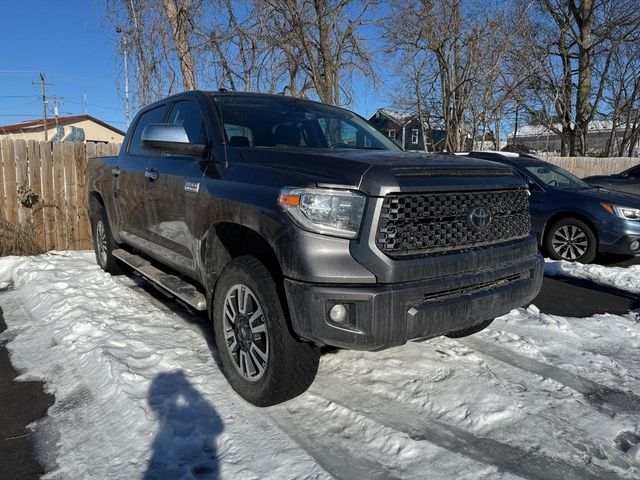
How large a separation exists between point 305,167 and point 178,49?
926cm

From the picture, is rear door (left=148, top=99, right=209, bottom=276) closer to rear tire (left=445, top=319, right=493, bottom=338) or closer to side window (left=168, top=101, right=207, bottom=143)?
side window (left=168, top=101, right=207, bottom=143)

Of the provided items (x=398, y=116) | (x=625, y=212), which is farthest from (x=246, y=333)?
(x=398, y=116)

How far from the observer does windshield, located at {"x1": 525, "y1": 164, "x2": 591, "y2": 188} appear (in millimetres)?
8172

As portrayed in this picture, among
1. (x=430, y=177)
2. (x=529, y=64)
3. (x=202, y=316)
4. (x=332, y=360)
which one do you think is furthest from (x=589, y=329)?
(x=529, y=64)

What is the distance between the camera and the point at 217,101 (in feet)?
12.6

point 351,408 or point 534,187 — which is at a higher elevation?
point 534,187

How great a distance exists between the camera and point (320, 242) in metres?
2.51

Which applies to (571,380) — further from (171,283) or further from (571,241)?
(571,241)

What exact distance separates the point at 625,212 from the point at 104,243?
7.13 meters

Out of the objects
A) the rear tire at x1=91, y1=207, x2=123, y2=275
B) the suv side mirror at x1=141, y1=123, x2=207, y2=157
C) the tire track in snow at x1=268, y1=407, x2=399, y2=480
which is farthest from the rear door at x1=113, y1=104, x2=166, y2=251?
the tire track in snow at x1=268, y1=407, x2=399, y2=480

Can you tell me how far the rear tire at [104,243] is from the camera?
19.1 feet

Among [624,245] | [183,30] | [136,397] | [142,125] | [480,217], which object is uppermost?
[183,30]

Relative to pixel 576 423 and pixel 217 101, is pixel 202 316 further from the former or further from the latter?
pixel 576 423

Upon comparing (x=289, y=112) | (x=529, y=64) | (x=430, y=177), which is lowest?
(x=430, y=177)
